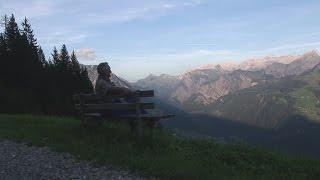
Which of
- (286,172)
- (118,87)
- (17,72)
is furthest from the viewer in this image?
(17,72)

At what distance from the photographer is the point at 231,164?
1250 centimetres

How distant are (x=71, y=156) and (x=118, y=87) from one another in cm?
309

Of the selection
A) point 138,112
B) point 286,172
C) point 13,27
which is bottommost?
point 286,172

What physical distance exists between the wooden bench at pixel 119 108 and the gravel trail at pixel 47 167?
7.03 ft

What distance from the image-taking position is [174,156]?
12.2 m

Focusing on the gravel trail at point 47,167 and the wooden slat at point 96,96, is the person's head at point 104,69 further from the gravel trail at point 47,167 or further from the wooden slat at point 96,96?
the gravel trail at point 47,167

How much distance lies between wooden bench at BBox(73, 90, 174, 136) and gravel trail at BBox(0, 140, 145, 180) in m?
2.14

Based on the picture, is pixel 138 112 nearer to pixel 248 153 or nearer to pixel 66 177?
pixel 248 153

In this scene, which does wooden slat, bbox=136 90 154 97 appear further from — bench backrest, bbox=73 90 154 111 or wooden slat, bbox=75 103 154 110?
wooden slat, bbox=75 103 154 110

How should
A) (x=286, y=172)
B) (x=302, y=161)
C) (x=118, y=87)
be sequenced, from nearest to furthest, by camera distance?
(x=286, y=172), (x=302, y=161), (x=118, y=87)

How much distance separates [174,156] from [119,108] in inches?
110

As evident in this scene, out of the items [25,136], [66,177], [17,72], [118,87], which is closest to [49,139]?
[25,136]

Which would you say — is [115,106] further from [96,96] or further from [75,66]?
[75,66]

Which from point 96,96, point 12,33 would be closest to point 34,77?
point 12,33
